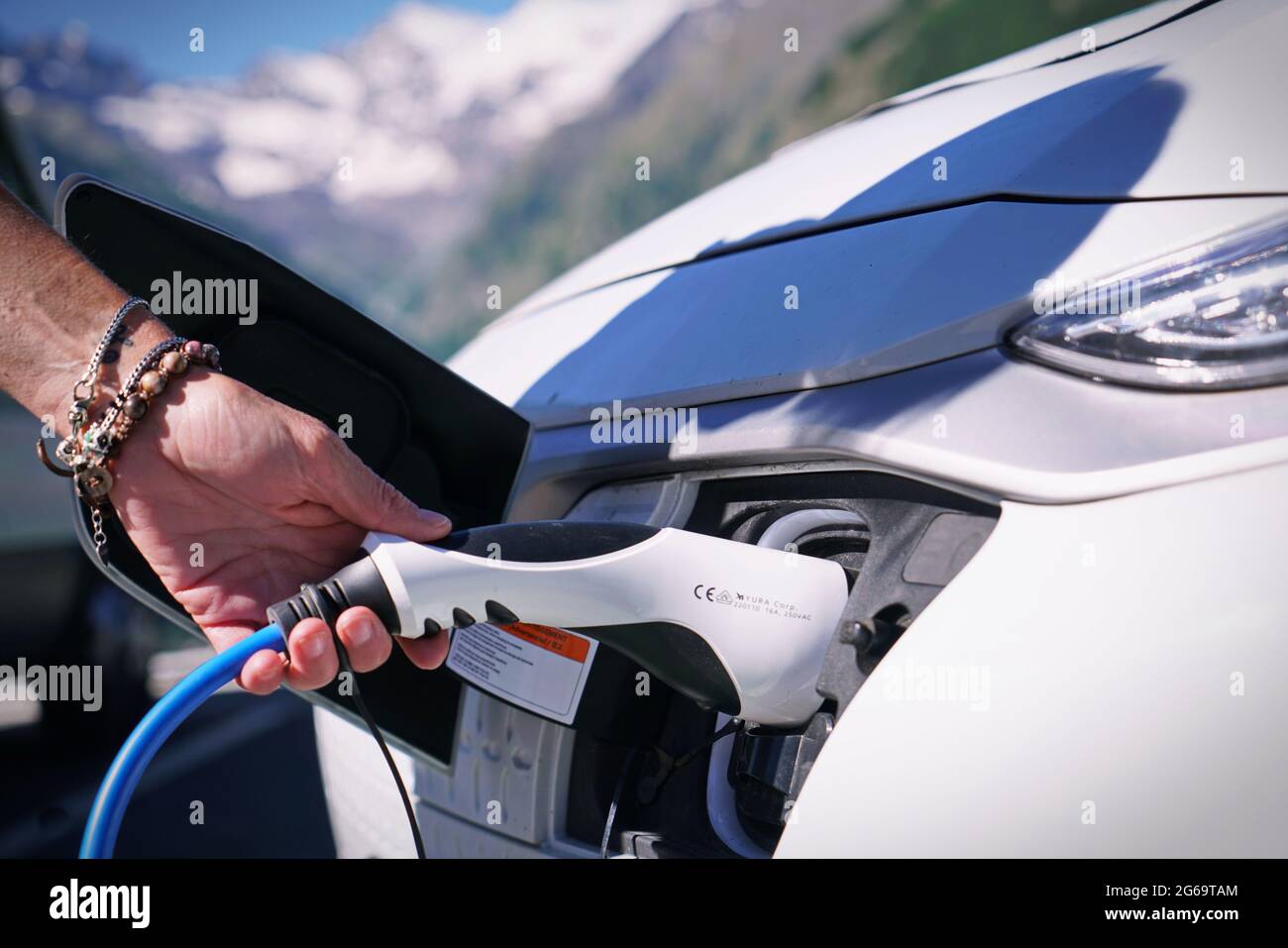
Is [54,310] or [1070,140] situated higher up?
[1070,140]

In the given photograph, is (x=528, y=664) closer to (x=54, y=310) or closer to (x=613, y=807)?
(x=613, y=807)

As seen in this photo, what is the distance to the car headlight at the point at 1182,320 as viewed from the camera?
3.18 ft

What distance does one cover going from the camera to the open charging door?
143 centimetres

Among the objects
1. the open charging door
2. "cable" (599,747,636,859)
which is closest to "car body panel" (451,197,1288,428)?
the open charging door

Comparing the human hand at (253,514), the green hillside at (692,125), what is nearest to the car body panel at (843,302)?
the human hand at (253,514)

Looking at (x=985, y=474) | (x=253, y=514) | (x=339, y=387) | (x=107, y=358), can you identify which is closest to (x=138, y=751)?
(x=253, y=514)

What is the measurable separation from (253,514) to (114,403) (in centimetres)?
22

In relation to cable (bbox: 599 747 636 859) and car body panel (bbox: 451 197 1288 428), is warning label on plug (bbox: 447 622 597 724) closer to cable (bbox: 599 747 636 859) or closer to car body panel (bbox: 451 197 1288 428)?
cable (bbox: 599 747 636 859)

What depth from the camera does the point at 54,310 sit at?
1.34m

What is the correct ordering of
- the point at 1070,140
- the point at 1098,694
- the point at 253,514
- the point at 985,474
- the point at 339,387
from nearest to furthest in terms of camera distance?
the point at 1098,694, the point at 985,474, the point at 1070,140, the point at 253,514, the point at 339,387
